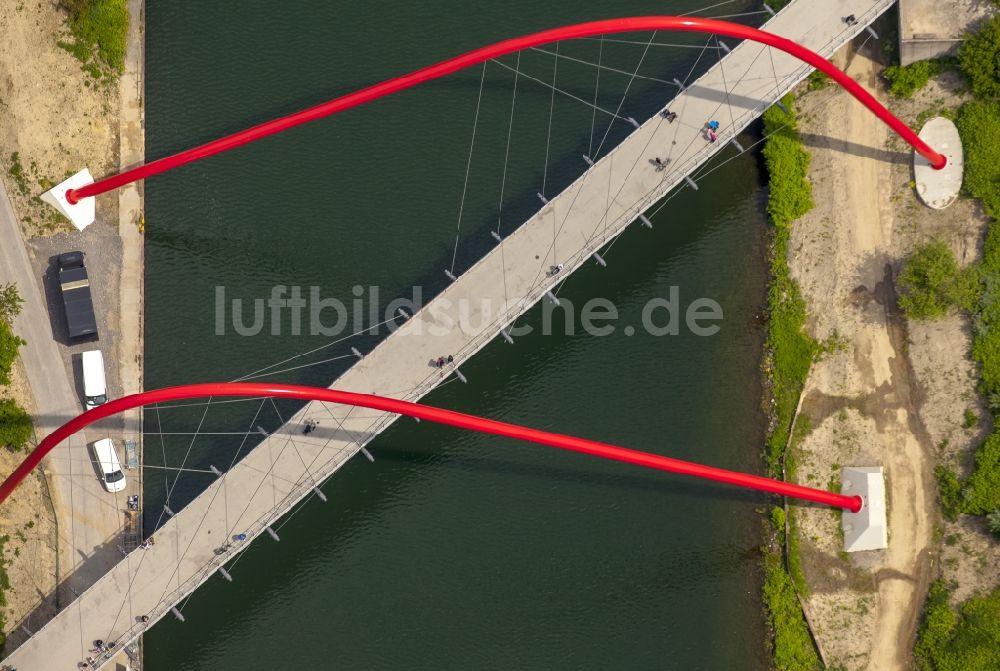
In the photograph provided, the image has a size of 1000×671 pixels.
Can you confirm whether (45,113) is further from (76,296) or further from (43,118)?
(76,296)

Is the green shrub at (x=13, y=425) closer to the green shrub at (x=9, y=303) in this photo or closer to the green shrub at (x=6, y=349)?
the green shrub at (x=6, y=349)

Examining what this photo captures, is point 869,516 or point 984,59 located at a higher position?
point 984,59

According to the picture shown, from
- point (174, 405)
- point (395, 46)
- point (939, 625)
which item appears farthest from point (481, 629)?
point (395, 46)

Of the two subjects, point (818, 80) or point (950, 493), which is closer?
point (950, 493)

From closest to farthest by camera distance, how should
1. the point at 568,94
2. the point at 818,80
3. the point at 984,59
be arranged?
the point at 984,59, the point at 818,80, the point at 568,94

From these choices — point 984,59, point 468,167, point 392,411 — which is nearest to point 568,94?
point 468,167

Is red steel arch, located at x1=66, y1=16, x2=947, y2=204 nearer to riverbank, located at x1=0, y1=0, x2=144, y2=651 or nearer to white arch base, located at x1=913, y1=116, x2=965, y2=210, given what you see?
white arch base, located at x1=913, y1=116, x2=965, y2=210
